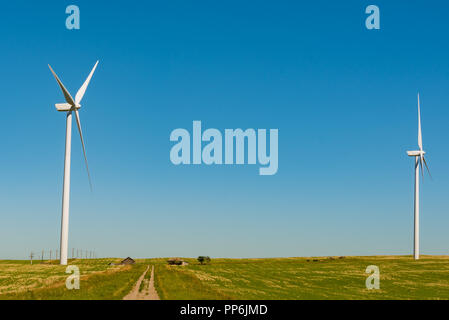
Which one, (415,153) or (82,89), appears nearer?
(82,89)

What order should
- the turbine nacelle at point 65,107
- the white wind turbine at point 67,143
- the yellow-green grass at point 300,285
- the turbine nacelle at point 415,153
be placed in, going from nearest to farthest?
the yellow-green grass at point 300,285 → the white wind turbine at point 67,143 → the turbine nacelle at point 65,107 → the turbine nacelle at point 415,153

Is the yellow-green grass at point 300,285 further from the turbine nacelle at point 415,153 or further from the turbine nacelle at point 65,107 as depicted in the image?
the turbine nacelle at point 65,107

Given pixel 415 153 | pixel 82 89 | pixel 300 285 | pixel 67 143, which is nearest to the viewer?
pixel 300 285

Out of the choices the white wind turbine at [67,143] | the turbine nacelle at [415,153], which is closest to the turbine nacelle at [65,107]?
the white wind turbine at [67,143]

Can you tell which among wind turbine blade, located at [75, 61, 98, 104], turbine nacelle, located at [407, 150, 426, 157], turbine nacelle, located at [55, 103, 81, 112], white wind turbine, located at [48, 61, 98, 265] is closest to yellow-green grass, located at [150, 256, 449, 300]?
white wind turbine, located at [48, 61, 98, 265]

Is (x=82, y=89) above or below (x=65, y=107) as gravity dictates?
above

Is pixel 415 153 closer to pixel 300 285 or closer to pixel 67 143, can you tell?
pixel 300 285

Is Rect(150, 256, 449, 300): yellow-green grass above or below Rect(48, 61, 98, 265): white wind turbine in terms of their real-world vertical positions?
below

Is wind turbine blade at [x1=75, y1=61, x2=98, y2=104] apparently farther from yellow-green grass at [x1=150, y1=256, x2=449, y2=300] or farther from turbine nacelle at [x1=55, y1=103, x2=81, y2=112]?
yellow-green grass at [x1=150, y1=256, x2=449, y2=300]

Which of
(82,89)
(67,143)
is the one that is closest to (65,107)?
(82,89)
